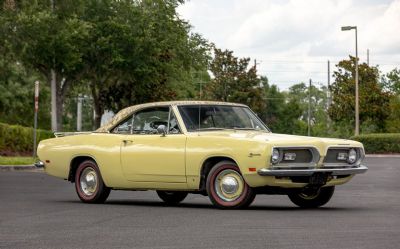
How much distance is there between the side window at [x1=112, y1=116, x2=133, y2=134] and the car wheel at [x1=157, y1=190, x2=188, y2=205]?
1141 mm

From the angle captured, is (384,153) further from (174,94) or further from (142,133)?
(142,133)

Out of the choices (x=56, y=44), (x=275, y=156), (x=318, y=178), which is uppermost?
(x=56, y=44)

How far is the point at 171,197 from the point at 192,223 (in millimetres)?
4133

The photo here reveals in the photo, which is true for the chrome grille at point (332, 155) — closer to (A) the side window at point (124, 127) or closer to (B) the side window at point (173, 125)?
(B) the side window at point (173, 125)

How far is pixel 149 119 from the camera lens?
1512 cm

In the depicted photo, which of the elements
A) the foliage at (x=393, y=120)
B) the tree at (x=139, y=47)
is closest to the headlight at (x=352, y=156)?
the tree at (x=139, y=47)

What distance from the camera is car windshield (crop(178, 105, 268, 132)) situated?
14523mm

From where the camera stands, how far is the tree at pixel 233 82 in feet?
275

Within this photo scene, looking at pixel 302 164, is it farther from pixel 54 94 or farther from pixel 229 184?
pixel 54 94

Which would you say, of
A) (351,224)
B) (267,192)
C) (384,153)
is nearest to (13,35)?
(267,192)

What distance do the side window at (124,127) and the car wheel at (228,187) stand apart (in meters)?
2.05

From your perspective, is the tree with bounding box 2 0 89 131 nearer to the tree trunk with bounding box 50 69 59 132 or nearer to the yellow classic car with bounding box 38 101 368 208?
the tree trunk with bounding box 50 69 59 132

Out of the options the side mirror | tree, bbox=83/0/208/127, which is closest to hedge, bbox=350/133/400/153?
tree, bbox=83/0/208/127

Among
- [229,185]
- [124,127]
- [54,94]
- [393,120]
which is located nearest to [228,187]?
[229,185]
